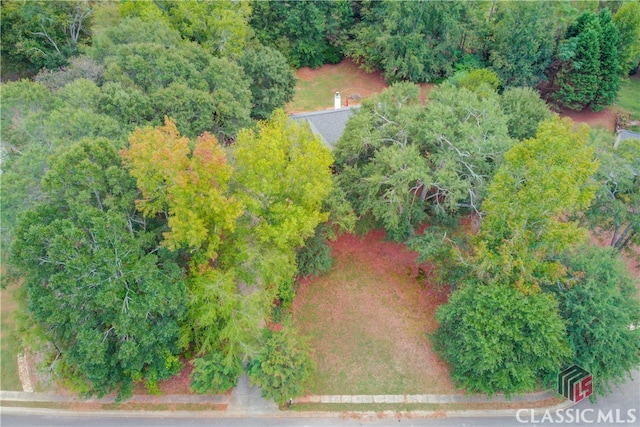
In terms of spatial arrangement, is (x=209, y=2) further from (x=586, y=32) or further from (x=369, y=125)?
(x=586, y=32)

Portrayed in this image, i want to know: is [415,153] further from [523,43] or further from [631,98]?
[631,98]

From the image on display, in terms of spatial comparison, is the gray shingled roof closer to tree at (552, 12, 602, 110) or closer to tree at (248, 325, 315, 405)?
tree at (248, 325, 315, 405)

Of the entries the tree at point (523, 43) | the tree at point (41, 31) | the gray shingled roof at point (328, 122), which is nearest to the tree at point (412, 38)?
the tree at point (523, 43)

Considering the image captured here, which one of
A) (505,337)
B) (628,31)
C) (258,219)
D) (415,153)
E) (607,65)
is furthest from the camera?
(628,31)

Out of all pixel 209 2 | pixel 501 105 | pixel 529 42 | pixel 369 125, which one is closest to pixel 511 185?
pixel 369 125

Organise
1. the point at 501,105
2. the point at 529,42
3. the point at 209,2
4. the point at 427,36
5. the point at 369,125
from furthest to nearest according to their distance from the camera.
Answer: the point at 427,36, the point at 529,42, the point at 209,2, the point at 501,105, the point at 369,125

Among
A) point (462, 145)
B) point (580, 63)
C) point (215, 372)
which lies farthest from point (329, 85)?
point (215, 372)
